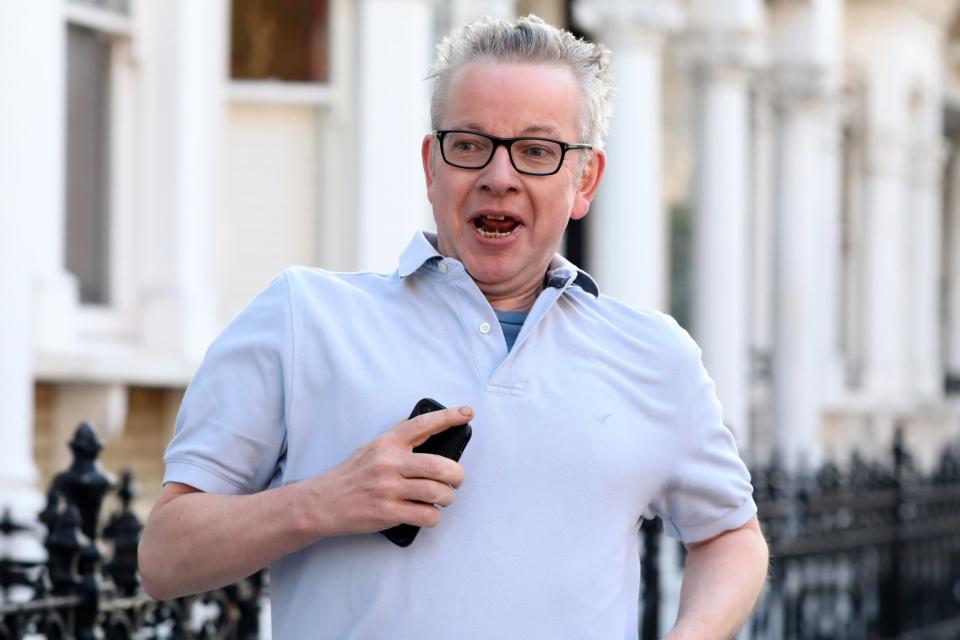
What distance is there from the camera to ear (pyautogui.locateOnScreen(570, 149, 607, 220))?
242 centimetres

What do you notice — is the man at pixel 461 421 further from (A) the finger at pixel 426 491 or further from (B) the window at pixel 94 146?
(B) the window at pixel 94 146

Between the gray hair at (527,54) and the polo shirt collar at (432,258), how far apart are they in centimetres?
15

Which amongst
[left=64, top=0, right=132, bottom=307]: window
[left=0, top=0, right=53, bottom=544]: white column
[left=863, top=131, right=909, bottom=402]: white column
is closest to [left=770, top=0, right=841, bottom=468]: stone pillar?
[left=863, top=131, right=909, bottom=402]: white column

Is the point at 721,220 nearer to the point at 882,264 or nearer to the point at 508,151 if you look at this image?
the point at 882,264

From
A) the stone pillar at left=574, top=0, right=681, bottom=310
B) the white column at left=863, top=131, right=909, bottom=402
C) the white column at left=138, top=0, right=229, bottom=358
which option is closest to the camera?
the white column at left=138, top=0, right=229, bottom=358

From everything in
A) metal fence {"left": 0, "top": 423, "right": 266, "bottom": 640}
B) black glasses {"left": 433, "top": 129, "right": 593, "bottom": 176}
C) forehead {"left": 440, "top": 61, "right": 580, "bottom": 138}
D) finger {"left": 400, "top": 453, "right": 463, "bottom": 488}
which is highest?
forehead {"left": 440, "top": 61, "right": 580, "bottom": 138}

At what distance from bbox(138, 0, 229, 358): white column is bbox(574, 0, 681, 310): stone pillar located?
329cm

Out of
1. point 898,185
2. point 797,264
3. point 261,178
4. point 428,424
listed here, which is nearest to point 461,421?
point 428,424

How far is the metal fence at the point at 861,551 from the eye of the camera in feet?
28.2

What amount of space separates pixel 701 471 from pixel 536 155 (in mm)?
484

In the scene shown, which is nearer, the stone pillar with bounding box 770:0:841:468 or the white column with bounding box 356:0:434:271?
A: the white column with bounding box 356:0:434:271

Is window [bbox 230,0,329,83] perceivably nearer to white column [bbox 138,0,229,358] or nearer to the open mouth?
white column [bbox 138,0,229,358]

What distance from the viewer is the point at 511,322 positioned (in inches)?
93.0

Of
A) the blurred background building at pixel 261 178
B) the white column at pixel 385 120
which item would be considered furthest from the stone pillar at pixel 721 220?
the white column at pixel 385 120
